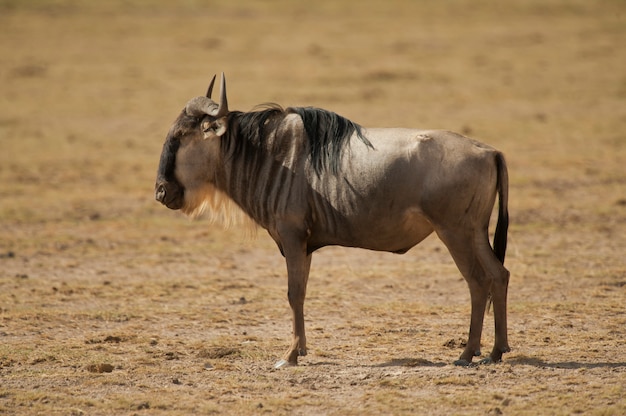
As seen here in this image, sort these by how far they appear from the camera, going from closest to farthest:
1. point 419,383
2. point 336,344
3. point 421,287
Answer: point 419,383 < point 336,344 < point 421,287

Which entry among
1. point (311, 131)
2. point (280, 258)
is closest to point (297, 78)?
point (280, 258)

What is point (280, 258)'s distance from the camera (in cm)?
1156

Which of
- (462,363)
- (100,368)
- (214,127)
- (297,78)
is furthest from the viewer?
(297,78)

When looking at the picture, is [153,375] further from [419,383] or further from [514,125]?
[514,125]

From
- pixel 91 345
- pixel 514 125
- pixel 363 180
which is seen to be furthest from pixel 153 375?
pixel 514 125

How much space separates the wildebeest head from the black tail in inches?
86.8

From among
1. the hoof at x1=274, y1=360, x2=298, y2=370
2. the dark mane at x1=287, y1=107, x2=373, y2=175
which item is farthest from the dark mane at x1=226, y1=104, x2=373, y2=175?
the hoof at x1=274, y1=360, x2=298, y2=370

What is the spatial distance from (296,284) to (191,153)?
55.5 inches

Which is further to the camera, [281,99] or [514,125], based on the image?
[281,99]

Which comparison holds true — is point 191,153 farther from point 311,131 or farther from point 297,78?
point 297,78

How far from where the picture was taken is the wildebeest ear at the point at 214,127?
7.83 meters

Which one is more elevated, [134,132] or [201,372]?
[134,132]

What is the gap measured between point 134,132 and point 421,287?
1093cm

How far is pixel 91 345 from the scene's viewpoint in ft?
26.9
